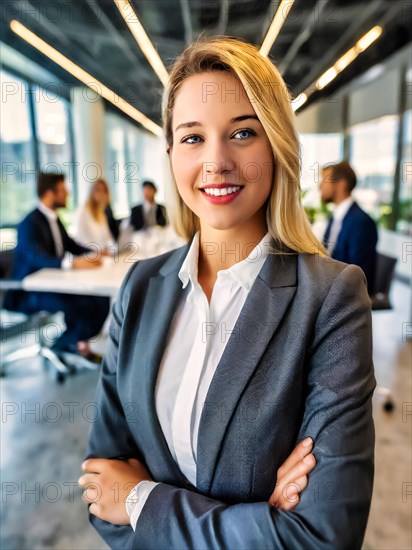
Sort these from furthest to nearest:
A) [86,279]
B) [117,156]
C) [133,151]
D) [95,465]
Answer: [133,151] < [117,156] < [86,279] < [95,465]

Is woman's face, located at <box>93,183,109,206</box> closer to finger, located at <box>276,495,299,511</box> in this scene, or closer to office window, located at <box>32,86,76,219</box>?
office window, located at <box>32,86,76,219</box>

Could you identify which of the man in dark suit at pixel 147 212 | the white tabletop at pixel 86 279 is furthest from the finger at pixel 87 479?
the man in dark suit at pixel 147 212

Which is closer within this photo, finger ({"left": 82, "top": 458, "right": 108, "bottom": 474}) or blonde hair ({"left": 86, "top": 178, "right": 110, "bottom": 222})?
finger ({"left": 82, "top": 458, "right": 108, "bottom": 474})

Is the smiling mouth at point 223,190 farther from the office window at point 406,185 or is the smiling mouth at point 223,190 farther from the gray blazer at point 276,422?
the office window at point 406,185

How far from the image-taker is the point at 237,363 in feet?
2.76

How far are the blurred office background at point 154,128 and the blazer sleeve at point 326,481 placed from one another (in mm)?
351

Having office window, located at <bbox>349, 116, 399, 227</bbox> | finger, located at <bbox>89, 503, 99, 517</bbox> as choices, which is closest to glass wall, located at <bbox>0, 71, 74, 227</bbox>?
finger, located at <bbox>89, 503, 99, 517</bbox>

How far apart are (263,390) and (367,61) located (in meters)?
8.68

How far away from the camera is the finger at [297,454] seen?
0.79 metres

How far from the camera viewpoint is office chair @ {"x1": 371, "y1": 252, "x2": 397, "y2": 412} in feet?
9.51

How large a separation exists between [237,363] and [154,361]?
20 centimetres

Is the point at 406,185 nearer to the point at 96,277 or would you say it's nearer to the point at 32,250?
the point at 96,277

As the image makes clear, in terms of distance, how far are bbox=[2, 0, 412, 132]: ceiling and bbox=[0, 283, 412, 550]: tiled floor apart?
3.02 m

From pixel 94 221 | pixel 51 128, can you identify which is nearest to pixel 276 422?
pixel 94 221
